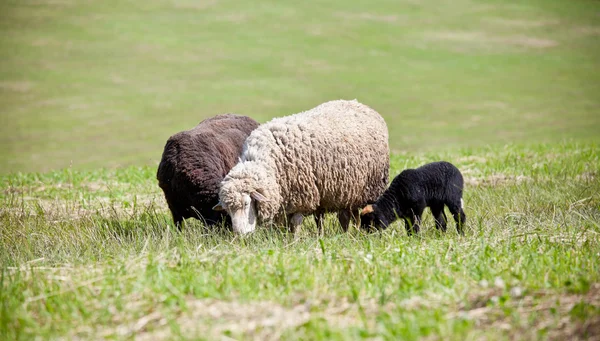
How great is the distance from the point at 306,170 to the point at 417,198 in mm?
1305

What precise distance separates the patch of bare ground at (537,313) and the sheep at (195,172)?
3.88 metres

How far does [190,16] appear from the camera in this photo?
43.3 metres

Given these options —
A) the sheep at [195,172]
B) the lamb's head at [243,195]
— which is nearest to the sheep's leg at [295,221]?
Result: the lamb's head at [243,195]

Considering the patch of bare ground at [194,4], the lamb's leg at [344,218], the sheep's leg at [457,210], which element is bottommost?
the lamb's leg at [344,218]

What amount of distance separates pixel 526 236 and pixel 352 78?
2793 centimetres

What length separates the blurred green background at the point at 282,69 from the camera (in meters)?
27.0

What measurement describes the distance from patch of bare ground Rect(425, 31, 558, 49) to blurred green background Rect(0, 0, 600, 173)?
0.12 meters

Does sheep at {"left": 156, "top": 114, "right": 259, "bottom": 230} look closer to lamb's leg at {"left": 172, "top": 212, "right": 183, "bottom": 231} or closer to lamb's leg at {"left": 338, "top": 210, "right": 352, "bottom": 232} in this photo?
lamb's leg at {"left": 172, "top": 212, "right": 183, "bottom": 231}

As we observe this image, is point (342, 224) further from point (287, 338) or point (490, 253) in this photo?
point (287, 338)

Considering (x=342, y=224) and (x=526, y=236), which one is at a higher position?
(x=526, y=236)

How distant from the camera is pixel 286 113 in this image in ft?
89.7

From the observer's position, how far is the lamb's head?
7.18 m

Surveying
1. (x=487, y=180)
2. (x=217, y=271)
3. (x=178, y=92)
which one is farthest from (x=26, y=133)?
(x=217, y=271)

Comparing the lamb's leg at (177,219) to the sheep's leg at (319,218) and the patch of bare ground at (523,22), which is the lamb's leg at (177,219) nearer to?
the sheep's leg at (319,218)
